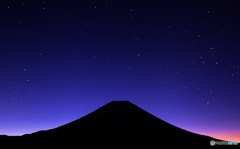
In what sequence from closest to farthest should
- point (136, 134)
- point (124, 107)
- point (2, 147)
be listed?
point (2, 147), point (136, 134), point (124, 107)

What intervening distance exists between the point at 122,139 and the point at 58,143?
10.8 metres

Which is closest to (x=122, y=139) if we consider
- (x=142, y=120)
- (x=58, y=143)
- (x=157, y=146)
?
(x=157, y=146)

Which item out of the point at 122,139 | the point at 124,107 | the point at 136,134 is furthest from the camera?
the point at 124,107

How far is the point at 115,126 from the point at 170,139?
11.5 metres

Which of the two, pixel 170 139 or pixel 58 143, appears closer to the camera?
pixel 58 143

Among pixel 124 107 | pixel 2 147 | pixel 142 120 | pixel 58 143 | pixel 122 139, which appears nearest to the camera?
pixel 2 147

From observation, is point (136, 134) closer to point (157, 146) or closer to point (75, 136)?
point (157, 146)

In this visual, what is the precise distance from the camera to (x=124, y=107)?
52531mm

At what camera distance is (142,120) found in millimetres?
45625

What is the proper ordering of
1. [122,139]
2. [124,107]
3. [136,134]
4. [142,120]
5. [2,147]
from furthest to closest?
1. [124,107]
2. [142,120]
3. [136,134]
4. [122,139]
5. [2,147]

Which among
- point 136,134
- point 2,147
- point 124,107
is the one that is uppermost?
point 124,107

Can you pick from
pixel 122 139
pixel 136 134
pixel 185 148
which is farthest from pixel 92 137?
pixel 185 148

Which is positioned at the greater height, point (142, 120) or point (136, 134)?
point (142, 120)

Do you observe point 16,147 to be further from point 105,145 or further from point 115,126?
point 115,126
